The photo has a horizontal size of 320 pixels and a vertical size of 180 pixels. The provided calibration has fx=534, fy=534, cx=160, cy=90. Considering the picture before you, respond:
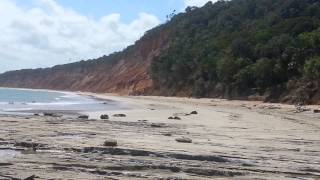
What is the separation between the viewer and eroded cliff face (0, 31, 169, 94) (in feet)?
378

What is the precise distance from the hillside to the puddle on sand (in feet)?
112

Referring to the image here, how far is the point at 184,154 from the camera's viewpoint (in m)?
11.2

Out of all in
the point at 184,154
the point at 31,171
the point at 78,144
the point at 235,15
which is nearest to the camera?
the point at 31,171

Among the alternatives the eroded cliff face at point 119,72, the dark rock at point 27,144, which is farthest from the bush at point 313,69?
the eroded cliff face at point 119,72

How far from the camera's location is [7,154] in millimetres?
11148

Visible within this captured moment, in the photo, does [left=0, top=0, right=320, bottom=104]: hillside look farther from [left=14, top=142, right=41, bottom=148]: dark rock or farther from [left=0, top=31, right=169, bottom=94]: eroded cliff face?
[left=14, top=142, right=41, bottom=148]: dark rock

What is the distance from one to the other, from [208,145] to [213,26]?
79.3m

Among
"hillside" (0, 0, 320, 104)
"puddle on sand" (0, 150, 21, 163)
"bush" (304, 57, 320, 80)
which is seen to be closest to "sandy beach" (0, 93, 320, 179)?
"puddle on sand" (0, 150, 21, 163)

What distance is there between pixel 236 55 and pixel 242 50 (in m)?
1.00

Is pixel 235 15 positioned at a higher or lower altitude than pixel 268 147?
higher

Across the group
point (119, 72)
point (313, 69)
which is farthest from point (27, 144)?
point (119, 72)

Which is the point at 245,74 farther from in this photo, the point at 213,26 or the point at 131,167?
the point at 131,167

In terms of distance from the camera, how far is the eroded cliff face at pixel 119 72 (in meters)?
115

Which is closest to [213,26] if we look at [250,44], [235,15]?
[235,15]
